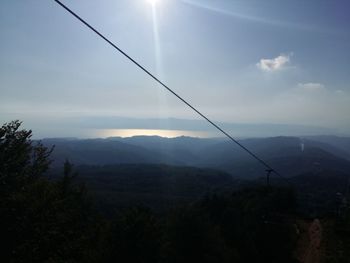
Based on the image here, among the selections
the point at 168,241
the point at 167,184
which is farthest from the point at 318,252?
the point at 167,184

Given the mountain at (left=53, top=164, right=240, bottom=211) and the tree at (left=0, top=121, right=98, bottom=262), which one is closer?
the tree at (left=0, top=121, right=98, bottom=262)

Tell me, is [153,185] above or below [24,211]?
below

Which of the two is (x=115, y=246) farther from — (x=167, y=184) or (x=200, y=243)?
(x=167, y=184)

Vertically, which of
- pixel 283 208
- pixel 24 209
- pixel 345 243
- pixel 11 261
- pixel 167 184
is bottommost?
pixel 167 184

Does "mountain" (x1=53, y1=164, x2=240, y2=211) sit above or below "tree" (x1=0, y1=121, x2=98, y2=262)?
below

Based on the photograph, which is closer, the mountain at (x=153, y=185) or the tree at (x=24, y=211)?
the tree at (x=24, y=211)

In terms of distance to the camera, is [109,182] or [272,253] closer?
[272,253]

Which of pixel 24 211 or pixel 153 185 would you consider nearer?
pixel 24 211

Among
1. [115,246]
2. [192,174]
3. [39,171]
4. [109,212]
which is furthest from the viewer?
[192,174]

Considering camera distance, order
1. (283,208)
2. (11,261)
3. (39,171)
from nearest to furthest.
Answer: (11,261), (39,171), (283,208)

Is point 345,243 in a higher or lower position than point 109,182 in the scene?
higher

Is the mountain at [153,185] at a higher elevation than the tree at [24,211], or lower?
lower
